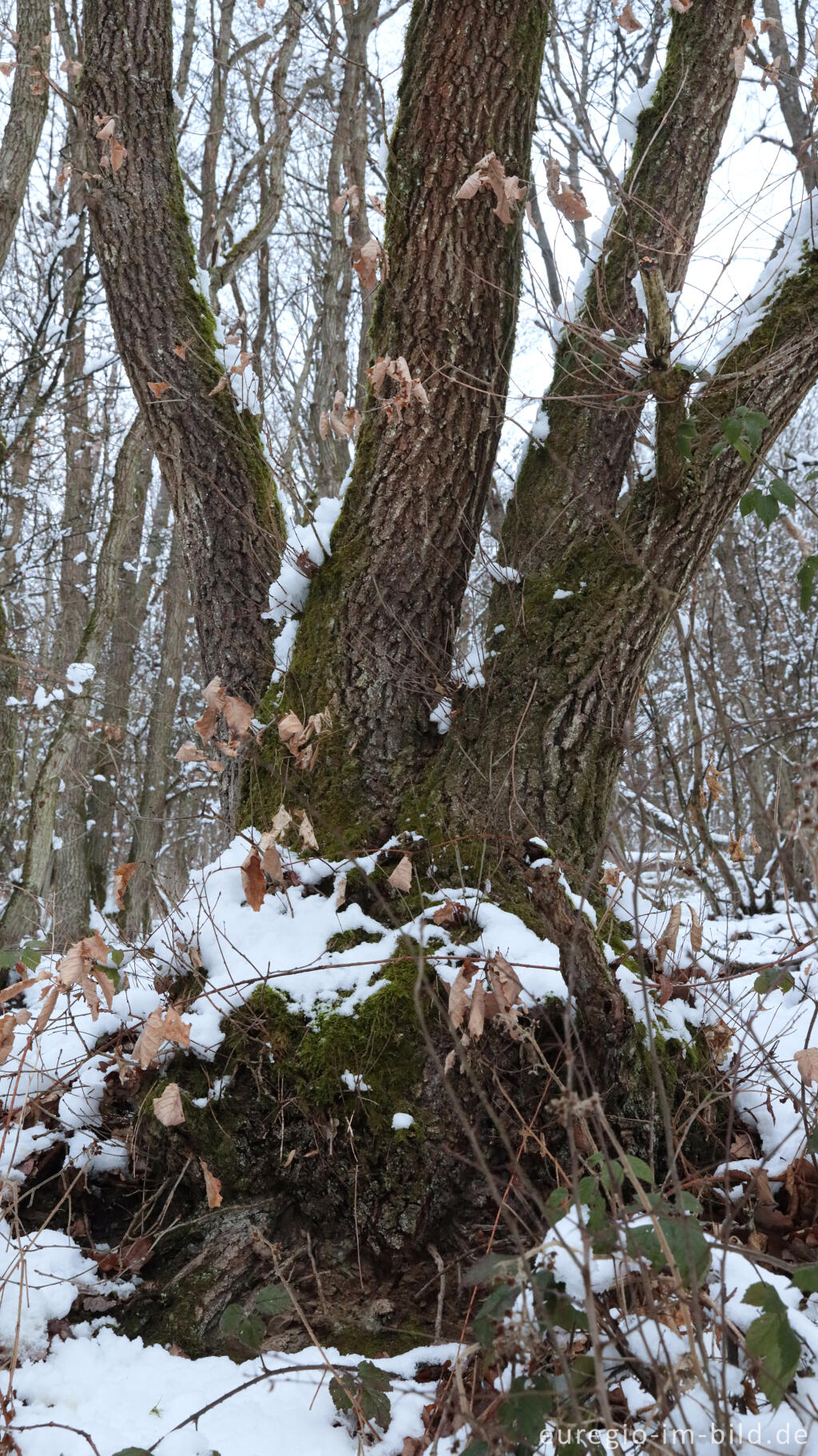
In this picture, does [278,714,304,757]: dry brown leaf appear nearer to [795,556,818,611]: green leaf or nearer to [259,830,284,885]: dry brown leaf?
[259,830,284,885]: dry brown leaf

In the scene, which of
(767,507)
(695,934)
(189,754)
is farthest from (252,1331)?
(767,507)

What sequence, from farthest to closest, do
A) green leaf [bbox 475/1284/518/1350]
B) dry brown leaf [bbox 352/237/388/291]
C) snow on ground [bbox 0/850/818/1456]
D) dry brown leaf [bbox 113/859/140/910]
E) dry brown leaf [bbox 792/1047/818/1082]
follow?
dry brown leaf [bbox 352/237/388/291], dry brown leaf [bbox 113/859/140/910], dry brown leaf [bbox 792/1047/818/1082], snow on ground [bbox 0/850/818/1456], green leaf [bbox 475/1284/518/1350]

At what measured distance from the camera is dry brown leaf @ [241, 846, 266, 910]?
7.42ft

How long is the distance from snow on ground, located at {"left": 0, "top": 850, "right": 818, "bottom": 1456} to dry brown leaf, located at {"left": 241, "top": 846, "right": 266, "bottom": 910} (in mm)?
202

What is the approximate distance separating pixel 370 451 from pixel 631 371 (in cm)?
95

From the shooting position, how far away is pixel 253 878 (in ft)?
7.46

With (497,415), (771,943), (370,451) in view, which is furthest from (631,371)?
(771,943)

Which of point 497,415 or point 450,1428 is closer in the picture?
point 450,1428

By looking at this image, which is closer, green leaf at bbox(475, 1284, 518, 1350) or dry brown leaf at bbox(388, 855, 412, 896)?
green leaf at bbox(475, 1284, 518, 1350)

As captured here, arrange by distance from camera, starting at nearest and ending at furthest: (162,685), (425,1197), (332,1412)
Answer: (332,1412), (425,1197), (162,685)

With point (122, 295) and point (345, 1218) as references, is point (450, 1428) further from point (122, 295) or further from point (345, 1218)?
point (122, 295)

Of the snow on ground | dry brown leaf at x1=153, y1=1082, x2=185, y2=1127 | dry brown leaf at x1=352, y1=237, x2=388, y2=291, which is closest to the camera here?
the snow on ground

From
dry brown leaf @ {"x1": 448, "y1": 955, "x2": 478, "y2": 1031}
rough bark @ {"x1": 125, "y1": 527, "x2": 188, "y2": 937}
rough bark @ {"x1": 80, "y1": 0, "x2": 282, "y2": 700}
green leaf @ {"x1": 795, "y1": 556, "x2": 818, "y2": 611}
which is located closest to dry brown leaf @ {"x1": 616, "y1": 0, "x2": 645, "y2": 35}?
rough bark @ {"x1": 80, "y1": 0, "x2": 282, "y2": 700}

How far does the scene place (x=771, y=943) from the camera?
4414 mm
